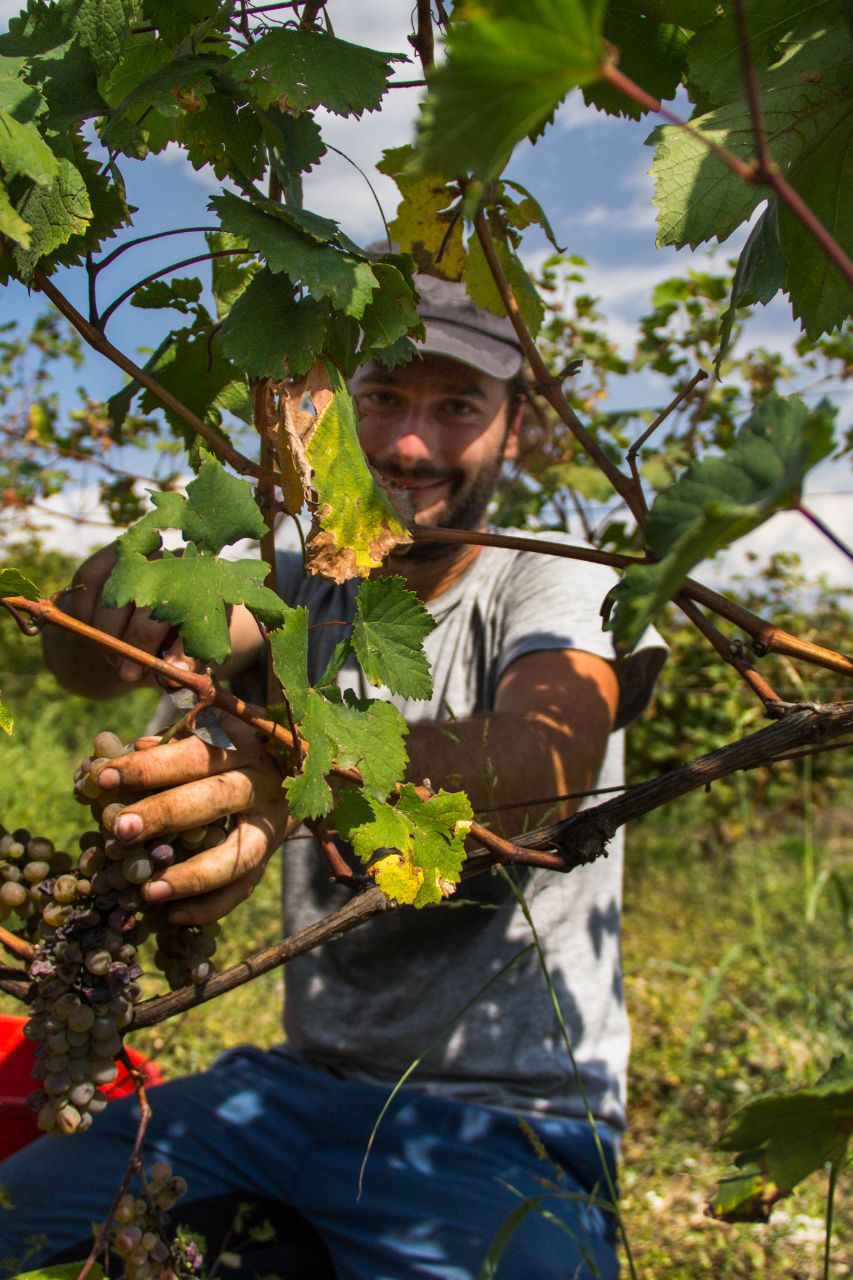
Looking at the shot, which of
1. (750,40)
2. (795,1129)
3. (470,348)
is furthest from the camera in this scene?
(470,348)

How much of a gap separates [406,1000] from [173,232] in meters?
1.53

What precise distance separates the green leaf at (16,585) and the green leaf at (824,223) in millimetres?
703

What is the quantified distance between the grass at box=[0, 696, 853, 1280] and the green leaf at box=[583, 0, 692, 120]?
5.16ft

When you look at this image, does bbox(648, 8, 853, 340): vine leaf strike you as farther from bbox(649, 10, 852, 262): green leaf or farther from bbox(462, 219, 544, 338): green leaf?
bbox(462, 219, 544, 338): green leaf

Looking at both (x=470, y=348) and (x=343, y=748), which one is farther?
(x=470, y=348)

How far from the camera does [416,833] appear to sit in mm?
936

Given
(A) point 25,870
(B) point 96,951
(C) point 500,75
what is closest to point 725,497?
(C) point 500,75

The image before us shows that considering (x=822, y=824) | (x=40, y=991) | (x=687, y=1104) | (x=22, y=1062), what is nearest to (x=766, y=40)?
(x=40, y=991)

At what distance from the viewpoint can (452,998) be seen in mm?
2098

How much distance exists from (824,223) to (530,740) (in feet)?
2.57

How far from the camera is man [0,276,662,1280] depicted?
175cm

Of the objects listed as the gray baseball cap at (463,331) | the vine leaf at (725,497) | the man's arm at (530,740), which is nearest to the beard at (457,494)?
the gray baseball cap at (463,331)

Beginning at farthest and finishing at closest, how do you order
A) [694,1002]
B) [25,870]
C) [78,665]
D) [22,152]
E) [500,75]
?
[694,1002] → [78,665] → [25,870] → [22,152] → [500,75]

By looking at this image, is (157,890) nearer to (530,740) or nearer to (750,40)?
(530,740)
